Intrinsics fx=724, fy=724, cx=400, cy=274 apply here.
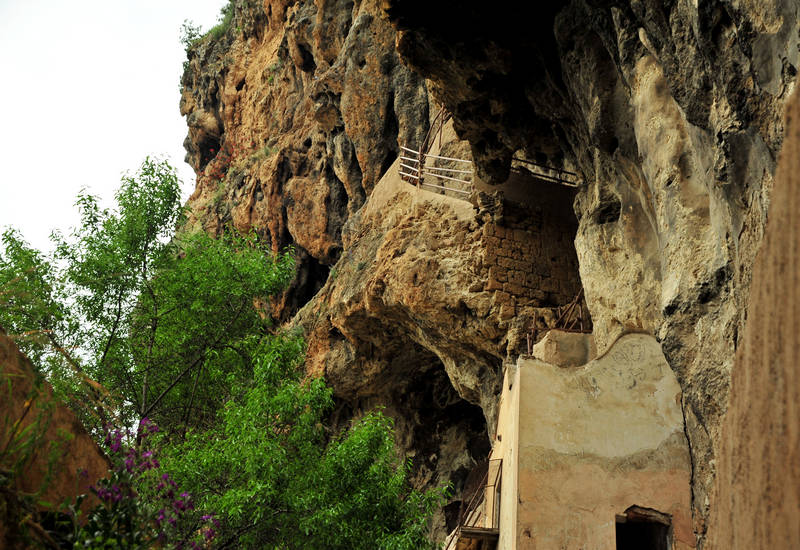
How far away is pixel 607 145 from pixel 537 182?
5.50 metres

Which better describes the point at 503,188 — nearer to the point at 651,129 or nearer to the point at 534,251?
the point at 534,251

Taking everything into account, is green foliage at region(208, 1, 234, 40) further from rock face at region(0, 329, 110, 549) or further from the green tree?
rock face at region(0, 329, 110, 549)

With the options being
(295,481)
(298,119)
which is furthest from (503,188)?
(298,119)

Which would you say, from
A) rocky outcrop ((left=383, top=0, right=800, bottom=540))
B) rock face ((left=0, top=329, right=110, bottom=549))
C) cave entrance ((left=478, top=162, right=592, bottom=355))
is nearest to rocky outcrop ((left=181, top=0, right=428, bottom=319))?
cave entrance ((left=478, top=162, right=592, bottom=355))

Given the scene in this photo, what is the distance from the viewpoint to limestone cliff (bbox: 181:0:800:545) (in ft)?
16.8

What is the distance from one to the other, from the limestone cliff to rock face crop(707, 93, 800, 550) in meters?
2.54

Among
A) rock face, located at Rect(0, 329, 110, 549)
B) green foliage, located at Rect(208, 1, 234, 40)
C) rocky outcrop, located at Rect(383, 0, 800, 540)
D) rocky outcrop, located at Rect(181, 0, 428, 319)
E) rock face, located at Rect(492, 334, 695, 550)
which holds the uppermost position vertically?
green foliage, located at Rect(208, 1, 234, 40)

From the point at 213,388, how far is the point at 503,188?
7336 mm

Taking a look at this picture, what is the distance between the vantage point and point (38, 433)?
10.3 ft

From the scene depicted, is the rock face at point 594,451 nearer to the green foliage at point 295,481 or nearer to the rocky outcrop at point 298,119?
the green foliage at point 295,481

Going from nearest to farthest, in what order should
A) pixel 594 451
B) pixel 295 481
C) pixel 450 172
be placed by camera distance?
pixel 594 451 < pixel 295 481 < pixel 450 172

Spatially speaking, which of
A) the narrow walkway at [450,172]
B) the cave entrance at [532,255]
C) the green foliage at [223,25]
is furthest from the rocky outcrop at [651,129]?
the green foliage at [223,25]

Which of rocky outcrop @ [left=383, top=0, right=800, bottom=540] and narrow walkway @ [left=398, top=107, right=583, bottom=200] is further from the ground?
narrow walkway @ [left=398, top=107, right=583, bottom=200]

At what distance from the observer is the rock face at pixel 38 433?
3100mm
